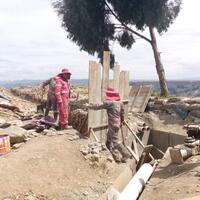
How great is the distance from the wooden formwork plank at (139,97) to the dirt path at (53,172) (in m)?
5.44

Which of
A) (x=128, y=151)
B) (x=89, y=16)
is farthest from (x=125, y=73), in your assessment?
(x=89, y=16)

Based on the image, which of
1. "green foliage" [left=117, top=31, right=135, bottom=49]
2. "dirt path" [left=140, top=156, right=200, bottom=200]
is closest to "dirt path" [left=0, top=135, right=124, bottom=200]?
"dirt path" [left=140, top=156, right=200, bottom=200]

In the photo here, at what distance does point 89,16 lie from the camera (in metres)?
17.3

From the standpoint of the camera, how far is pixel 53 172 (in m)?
6.95

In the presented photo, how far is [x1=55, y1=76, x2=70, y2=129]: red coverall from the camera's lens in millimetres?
8953

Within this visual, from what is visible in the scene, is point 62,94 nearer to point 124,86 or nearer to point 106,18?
point 124,86

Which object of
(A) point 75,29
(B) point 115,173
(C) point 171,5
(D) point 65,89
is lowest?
(B) point 115,173

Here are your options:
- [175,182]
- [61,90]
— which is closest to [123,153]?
[61,90]

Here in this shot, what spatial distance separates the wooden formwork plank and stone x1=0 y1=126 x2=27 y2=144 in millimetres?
6171

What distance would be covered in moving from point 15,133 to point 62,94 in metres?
1.68

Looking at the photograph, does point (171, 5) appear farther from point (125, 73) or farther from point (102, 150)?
point (102, 150)

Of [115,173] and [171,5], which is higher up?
[171,5]

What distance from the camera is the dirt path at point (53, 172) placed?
622 cm

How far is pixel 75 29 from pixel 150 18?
3.61 metres
